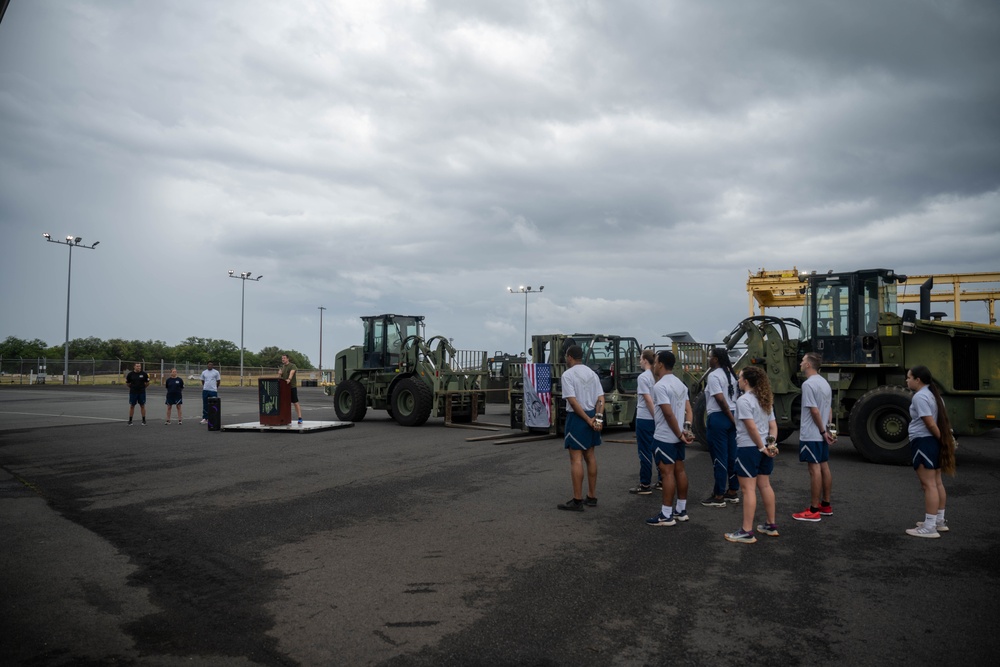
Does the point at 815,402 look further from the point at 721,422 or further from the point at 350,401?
the point at 350,401

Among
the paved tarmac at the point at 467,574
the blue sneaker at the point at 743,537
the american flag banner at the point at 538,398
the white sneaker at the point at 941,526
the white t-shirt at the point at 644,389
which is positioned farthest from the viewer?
the american flag banner at the point at 538,398

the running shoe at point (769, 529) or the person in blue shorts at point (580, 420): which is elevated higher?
the person in blue shorts at point (580, 420)

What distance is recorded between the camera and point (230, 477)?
9.67 meters

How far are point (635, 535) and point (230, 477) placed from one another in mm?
6092

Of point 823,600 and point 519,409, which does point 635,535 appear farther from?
point 519,409

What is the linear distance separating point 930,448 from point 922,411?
338 millimetres

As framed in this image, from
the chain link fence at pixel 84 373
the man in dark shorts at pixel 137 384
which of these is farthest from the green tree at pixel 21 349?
the man in dark shorts at pixel 137 384

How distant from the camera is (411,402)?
17.9 m

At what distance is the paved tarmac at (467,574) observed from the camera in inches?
150

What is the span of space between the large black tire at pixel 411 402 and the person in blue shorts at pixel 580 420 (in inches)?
405

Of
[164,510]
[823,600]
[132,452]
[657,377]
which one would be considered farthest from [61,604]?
[132,452]

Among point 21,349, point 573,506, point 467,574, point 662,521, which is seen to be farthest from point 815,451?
point 21,349

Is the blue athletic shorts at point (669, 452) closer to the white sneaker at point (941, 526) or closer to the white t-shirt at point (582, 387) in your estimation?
the white t-shirt at point (582, 387)

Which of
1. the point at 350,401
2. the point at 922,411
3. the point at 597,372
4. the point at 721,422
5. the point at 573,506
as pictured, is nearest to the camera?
the point at 922,411
